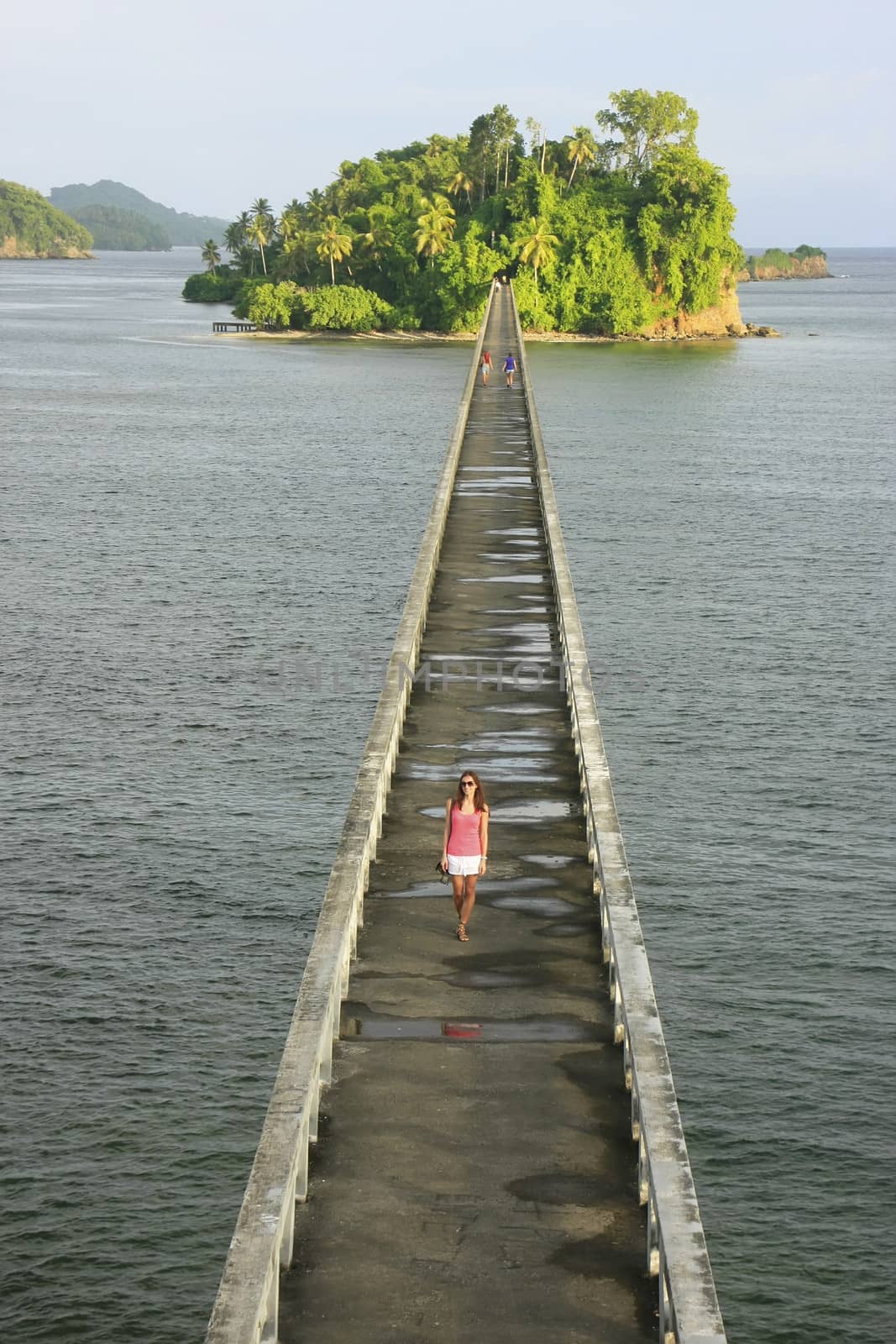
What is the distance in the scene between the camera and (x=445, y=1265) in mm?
10266

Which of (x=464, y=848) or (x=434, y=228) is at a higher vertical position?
(x=434, y=228)

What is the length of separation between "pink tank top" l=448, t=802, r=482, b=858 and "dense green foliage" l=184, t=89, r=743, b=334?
122489 mm

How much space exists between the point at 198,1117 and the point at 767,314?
18922 cm

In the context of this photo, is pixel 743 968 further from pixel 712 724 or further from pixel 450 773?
pixel 712 724

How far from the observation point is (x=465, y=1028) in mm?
13141

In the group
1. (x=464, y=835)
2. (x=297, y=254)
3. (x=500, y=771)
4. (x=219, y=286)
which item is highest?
(x=297, y=254)

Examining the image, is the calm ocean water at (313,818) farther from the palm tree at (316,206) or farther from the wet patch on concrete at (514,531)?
the palm tree at (316,206)

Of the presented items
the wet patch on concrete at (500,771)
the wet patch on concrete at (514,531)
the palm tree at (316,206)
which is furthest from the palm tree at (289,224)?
the wet patch on concrete at (500,771)

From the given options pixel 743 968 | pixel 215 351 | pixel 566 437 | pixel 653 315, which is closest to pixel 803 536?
pixel 566 437

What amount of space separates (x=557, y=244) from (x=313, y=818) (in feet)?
385

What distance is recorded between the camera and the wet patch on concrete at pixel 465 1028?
12.9m

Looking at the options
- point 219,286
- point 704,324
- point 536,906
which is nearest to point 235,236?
point 219,286

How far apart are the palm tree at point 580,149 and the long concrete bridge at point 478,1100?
14007 centimetres

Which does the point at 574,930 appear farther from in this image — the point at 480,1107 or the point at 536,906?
the point at 480,1107
